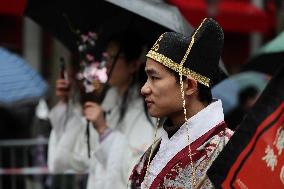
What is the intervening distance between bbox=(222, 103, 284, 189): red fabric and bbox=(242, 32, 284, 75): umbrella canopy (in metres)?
3.83

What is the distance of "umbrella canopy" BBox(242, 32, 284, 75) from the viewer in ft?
Result: 24.7

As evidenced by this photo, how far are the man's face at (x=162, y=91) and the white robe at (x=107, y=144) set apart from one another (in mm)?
1572

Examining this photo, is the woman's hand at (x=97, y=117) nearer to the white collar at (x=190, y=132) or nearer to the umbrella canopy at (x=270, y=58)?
the white collar at (x=190, y=132)

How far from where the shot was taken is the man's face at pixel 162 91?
3.77 metres

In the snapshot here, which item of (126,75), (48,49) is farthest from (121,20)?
(48,49)

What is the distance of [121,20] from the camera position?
18.7ft

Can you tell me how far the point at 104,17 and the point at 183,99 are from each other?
2162 millimetres

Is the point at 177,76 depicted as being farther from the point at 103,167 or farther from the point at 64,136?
the point at 64,136

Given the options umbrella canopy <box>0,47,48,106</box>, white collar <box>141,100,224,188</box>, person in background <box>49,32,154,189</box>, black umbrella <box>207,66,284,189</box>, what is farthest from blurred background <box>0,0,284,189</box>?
black umbrella <box>207,66,284,189</box>

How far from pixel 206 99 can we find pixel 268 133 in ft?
2.49

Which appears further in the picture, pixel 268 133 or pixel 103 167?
pixel 103 167

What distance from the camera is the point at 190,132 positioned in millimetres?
3746

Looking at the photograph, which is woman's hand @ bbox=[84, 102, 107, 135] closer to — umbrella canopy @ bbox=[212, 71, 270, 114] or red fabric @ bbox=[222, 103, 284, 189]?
red fabric @ bbox=[222, 103, 284, 189]

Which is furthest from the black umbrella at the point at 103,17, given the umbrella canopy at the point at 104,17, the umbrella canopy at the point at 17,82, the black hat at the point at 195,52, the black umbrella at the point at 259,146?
the black umbrella at the point at 259,146
